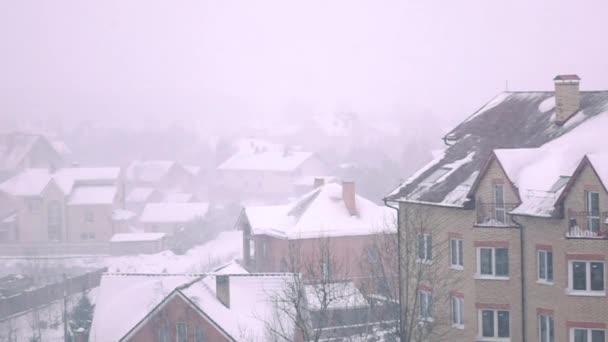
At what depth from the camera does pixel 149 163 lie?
102 meters

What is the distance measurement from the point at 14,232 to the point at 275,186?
107ft

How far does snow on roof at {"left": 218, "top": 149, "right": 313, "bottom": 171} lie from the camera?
9800cm

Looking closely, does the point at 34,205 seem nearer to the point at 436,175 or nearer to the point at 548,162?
the point at 436,175

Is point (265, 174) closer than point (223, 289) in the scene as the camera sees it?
No

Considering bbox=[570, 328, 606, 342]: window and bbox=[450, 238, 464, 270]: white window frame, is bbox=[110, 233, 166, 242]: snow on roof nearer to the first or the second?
bbox=[450, 238, 464, 270]: white window frame

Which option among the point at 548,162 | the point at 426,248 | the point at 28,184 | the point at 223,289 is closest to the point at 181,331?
the point at 223,289

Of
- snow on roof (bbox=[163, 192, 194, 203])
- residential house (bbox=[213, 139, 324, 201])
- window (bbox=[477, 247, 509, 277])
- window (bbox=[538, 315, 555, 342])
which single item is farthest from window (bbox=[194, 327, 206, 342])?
residential house (bbox=[213, 139, 324, 201])

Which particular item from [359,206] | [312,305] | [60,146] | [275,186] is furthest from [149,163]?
[312,305]

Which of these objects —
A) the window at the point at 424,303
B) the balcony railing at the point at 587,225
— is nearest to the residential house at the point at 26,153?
the window at the point at 424,303

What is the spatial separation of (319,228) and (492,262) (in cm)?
1723

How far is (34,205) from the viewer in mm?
70875

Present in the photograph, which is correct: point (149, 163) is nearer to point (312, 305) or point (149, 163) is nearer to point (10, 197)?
point (10, 197)

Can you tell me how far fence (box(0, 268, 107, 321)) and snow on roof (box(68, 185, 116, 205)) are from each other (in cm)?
2215

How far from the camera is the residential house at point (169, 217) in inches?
2899
